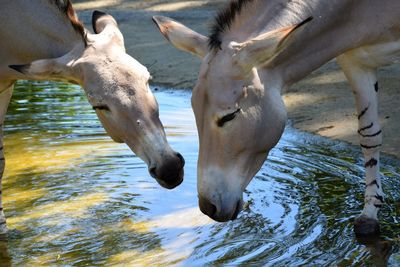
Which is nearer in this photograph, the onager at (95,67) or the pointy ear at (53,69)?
the onager at (95,67)

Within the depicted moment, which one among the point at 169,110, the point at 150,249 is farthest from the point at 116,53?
the point at 169,110

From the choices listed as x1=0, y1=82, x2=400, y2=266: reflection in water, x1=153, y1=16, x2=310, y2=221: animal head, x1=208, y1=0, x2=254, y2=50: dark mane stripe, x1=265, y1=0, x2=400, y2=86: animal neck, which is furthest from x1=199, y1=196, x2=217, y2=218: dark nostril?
x1=208, y1=0, x2=254, y2=50: dark mane stripe

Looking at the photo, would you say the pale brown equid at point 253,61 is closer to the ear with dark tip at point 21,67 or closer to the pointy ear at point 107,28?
the pointy ear at point 107,28

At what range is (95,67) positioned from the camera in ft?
21.9

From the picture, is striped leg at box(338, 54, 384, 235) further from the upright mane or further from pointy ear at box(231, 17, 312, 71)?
the upright mane

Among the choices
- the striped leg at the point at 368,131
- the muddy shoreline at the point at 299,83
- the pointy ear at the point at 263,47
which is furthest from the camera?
the muddy shoreline at the point at 299,83

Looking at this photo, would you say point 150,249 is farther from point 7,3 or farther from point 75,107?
point 75,107

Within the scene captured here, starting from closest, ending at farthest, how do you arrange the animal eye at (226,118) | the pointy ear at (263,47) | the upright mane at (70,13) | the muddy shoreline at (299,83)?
the pointy ear at (263,47), the animal eye at (226,118), the upright mane at (70,13), the muddy shoreline at (299,83)

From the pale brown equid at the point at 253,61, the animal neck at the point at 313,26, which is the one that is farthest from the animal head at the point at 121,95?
the animal neck at the point at 313,26

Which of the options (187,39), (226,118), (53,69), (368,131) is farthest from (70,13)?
(368,131)

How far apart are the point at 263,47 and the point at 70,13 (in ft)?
5.86

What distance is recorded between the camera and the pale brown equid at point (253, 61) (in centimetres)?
613

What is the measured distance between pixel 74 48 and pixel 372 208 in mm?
2619

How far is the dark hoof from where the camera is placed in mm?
7113
